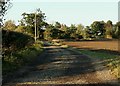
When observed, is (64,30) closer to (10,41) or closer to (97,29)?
(97,29)

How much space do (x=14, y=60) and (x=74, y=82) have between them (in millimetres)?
8553

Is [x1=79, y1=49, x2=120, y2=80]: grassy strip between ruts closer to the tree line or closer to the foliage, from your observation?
the foliage

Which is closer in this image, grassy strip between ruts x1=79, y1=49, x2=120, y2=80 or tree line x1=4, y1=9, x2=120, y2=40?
grassy strip between ruts x1=79, y1=49, x2=120, y2=80

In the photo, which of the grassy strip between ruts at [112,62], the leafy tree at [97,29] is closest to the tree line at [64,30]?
the leafy tree at [97,29]

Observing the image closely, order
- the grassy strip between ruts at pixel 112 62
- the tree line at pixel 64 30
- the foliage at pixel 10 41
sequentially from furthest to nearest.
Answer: the tree line at pixel 64 30, the foliage at pixel 10 41, the grassy strip between ruts at pixel 112 62

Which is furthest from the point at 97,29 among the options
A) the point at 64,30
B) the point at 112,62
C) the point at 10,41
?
A: the point at 10,41

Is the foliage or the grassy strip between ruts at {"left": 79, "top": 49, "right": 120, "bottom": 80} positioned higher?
the foliage

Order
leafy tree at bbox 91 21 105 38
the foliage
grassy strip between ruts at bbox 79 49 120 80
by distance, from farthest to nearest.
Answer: leafy tree at bbox 91 21 105 38 → the foliage → grassy strip between ruts at bbox 79 49 120 80

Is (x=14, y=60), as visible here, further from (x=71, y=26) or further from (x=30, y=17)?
(x=71, y=26)

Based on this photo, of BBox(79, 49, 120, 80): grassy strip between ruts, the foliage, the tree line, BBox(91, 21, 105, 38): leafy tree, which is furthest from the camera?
BBox(91, 21, 105, 38): leafy tree

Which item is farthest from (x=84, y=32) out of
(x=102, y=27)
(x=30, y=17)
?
(x=30, y=17)

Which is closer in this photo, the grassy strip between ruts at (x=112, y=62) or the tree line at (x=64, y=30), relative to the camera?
the grassy strip between ruts at (x=112, y=62)

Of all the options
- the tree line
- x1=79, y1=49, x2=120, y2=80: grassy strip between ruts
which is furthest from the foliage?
the tree line

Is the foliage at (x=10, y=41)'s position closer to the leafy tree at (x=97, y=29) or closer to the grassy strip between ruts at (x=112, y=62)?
the grassy strip between ruts at (x=112, y=62)
